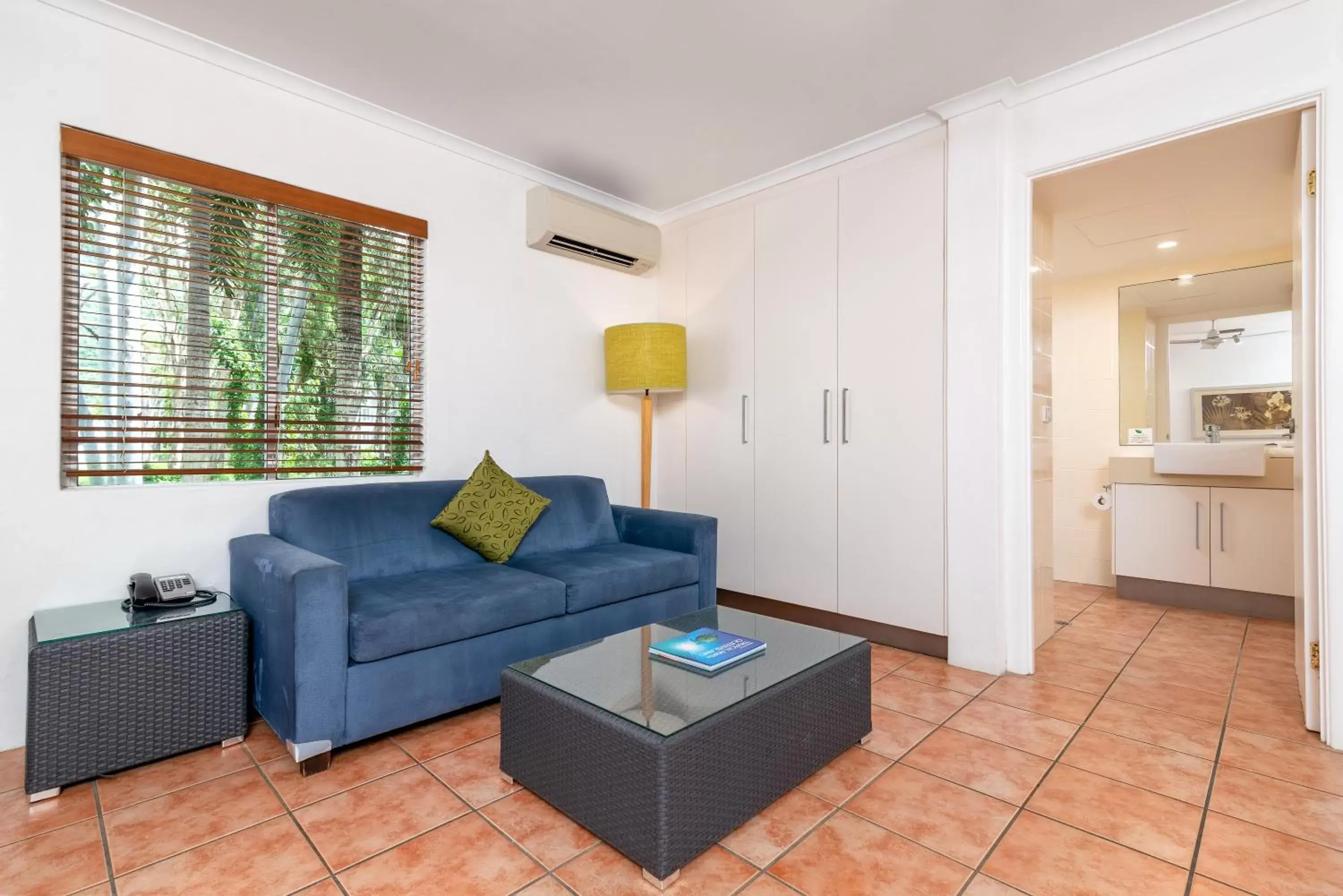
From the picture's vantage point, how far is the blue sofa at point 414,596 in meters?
2.05

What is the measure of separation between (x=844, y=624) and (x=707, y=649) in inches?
68.5

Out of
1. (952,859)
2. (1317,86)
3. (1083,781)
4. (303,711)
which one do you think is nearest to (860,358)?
(1317,86)

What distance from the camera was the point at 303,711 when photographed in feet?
6.58

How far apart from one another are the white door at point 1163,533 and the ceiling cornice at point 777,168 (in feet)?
9.38

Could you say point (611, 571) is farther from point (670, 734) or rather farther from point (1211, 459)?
point (1211, 459)

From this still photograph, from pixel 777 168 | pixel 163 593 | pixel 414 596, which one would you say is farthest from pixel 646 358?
pixel 163 593

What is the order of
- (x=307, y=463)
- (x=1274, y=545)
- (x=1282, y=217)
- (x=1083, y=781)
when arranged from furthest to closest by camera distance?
1. (x=1274, y=545)
2. (x=1282, y=217)
3. (x=307, y=463)
4. (x=1083, y=781)

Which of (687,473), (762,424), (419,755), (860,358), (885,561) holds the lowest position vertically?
(419,755)

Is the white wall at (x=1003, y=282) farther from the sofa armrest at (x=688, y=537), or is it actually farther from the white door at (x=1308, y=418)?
the sofa armrest at (x=688, y=537)

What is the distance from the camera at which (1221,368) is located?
14.6 feet

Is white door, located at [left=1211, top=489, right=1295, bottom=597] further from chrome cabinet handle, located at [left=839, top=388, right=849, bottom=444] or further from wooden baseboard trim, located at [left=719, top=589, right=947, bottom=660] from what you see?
chrome cabinet handle, located at [left=839, top=388, right=849, bottom=444]

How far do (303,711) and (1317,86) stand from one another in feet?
12.7

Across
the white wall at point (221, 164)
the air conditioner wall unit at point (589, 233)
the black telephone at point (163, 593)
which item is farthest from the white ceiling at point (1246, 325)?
the black telephone at point (163, 593)

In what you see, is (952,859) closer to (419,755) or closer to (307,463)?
(419,755)
